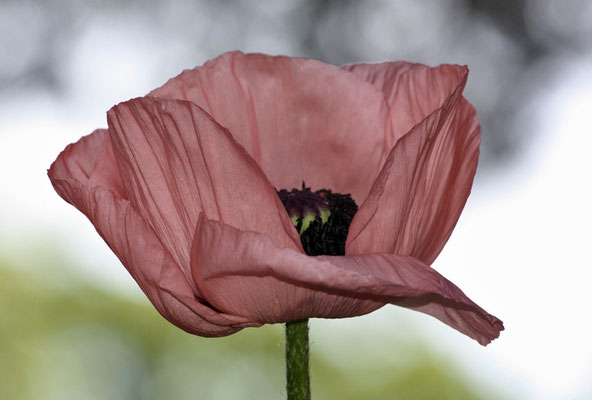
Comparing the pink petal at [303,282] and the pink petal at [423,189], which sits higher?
the pink petal at [423,189]

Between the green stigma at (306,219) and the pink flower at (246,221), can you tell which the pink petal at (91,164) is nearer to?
the pink flower at (246,221)

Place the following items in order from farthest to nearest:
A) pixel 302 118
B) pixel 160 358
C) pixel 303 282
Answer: pixel 160 358, pixel 302 118, pixel 303 282

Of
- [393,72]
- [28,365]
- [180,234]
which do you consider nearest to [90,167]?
[180,234]

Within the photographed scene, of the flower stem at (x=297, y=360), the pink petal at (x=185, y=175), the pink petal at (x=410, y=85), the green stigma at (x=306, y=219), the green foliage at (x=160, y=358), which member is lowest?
the flower stem at (x=297, y=360)

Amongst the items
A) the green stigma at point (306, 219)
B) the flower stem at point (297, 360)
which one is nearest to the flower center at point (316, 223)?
the green stigma at point (306, 219)

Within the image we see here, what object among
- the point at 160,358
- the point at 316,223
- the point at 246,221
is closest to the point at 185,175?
the point at 246,221

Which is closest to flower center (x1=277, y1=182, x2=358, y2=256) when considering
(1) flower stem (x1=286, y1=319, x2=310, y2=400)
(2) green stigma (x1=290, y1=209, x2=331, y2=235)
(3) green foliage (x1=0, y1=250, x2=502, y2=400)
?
(2) green stigma (x1=290, y1=209, x2=331, y2=235)

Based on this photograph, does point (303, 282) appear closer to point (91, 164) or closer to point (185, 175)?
point (185, 175)
